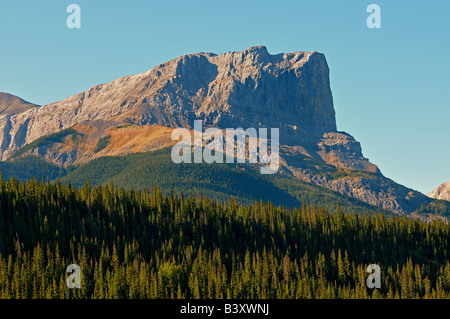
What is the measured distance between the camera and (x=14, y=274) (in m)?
198
